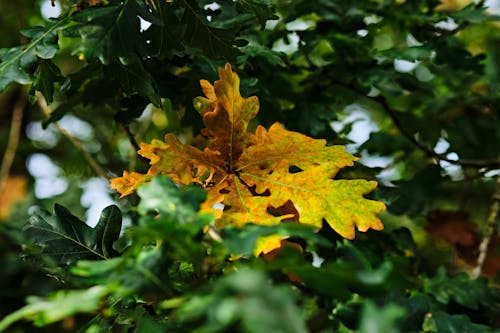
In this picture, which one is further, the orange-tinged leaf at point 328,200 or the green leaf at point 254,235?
the orange-tinged leaf at point 328,200

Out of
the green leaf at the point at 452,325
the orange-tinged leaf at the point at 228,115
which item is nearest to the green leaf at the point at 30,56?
the orange-tinged leaf at the point at 228,115

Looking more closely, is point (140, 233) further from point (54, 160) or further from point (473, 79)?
point (54, 160)

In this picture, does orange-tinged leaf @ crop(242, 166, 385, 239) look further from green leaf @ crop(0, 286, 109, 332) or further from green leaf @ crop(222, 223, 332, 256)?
green leaf @ crop(0, 286, 109, 332)

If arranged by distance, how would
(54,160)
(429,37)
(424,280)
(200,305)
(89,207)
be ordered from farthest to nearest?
1. (54,160)
2. (89,207)
3. (429,37)
4. (424,280)
5. (200,305)

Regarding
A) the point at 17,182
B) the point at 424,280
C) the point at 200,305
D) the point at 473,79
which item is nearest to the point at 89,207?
the point at 17,182

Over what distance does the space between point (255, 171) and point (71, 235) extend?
11.8 inches

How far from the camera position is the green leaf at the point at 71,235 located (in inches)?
31.6

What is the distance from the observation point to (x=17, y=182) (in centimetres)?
248

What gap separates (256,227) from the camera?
0.57 meters

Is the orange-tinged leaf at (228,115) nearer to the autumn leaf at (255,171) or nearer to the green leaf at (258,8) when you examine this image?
the autumn leaf at (255,171)

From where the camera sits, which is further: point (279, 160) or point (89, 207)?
point (89, 207)

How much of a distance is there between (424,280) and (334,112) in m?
0.44

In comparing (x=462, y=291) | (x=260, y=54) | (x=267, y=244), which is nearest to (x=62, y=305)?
(x=267, y=244)

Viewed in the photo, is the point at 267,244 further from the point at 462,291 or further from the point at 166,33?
the point at 462,291
